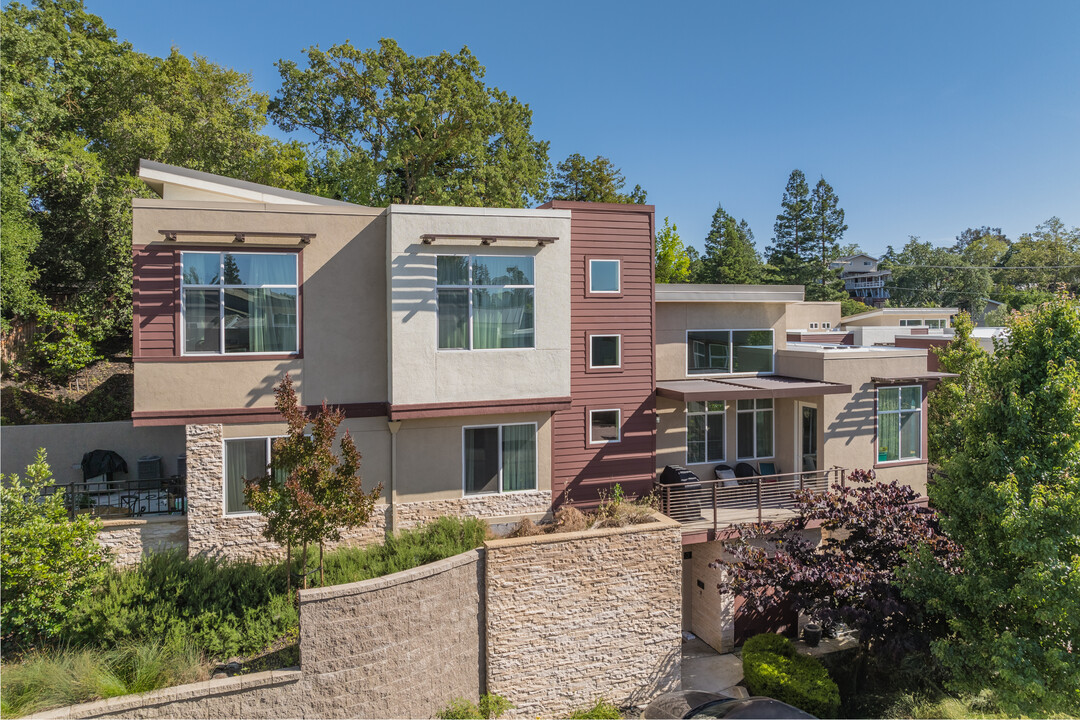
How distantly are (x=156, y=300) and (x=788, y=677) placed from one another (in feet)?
45.4

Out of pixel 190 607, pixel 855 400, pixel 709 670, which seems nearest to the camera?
pixel 190 607

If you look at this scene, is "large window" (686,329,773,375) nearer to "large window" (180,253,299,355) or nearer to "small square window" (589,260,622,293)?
"small square window" (589,260,622,293)

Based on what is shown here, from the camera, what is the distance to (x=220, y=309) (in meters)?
11.4

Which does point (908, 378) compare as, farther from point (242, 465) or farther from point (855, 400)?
point (242, 465)

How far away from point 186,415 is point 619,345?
913 cm

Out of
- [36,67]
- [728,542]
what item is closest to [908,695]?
[728,542]

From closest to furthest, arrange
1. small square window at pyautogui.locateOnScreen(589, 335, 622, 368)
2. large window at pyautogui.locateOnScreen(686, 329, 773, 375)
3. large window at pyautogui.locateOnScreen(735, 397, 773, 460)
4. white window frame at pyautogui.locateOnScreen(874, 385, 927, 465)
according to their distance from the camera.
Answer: small square window at pyautogui.locateOnScreen(589, 335, 622, 368)
white window frame at pyautogui.locateOnScreen(874, 385, 927, 465)
large window at pyautogui.locateOnScreen(686, 329, 773, 375)
large window at pyautogui.locateOnScreen(735, 397, 773, 460)

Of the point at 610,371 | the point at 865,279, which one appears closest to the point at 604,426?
the point at 610,371

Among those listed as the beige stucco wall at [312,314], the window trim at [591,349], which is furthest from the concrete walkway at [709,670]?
the beige stucco wall at [312,314]

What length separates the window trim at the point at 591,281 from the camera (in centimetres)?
1369

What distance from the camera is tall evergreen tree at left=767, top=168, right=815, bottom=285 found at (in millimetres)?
64188

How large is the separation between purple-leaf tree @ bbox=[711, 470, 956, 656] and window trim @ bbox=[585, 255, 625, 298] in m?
5.97

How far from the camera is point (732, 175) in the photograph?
48.3 m

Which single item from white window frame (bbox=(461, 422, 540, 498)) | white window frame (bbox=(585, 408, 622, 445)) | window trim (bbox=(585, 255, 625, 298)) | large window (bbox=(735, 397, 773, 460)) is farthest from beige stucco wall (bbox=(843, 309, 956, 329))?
white window frame (bbox=(461, 422, 540, 498))
